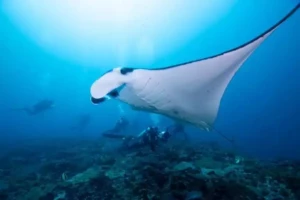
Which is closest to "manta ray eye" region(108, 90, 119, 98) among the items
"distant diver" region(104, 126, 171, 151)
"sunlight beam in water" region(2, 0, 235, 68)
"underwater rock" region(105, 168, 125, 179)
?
"underwater rock" region(105, 168, 125, 179)

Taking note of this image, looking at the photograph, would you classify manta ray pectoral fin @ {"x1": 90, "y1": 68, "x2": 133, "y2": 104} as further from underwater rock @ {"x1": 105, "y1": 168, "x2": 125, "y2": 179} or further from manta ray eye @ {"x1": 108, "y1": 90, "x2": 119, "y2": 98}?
underwater rock @ {"x1": 105, "y1": 168, "x2": 125, "y2": 179}

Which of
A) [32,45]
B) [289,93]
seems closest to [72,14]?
[32,45]

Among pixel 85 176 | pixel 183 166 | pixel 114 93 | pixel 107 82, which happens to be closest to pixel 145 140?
pixel 183 166

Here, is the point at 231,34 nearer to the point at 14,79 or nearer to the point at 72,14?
the point at 72,14

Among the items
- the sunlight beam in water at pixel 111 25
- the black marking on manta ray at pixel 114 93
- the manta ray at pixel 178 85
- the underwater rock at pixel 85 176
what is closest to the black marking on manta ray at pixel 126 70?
the manta ray at pixel 178 85

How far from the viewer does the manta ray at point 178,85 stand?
292 centimetres

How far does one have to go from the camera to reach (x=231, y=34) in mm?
57219

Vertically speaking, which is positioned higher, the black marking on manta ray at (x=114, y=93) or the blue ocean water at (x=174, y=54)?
the blue ocean water at (x=174, y=54)

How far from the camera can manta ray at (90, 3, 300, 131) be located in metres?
2.92

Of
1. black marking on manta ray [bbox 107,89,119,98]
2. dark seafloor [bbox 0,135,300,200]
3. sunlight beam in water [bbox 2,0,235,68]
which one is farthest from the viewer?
sunlight beam in water [bbox 2,0,235,68]

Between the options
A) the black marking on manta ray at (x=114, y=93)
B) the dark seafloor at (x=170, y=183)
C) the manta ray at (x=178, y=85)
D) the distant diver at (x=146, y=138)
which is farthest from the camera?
the distant diver at (x=146, y=138)

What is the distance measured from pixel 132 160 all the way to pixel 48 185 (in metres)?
2.07

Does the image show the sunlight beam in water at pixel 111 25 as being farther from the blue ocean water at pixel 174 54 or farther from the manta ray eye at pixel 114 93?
the manta ray eye at pixel 114 93

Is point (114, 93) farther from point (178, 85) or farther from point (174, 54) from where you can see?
point (174, 54)
